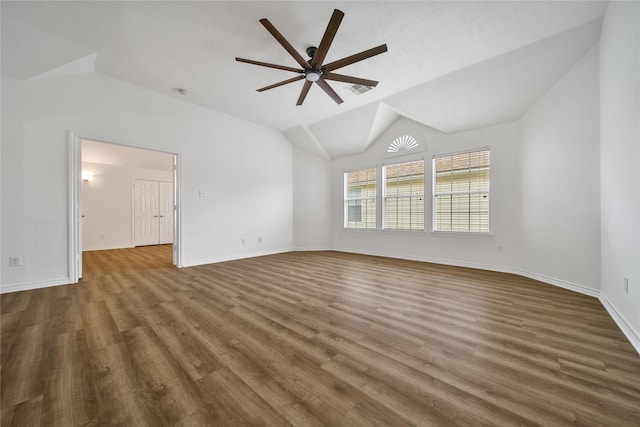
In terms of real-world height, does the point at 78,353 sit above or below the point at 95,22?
below

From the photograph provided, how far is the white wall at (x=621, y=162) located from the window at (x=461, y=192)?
1.69m

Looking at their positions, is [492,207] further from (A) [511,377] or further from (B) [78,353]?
(B) [78,353]

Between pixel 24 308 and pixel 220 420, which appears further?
pixel 24 308

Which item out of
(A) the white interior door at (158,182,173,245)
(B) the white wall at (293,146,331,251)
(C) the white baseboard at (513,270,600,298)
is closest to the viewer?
(C) the white baseboard at (513,270,600,298)

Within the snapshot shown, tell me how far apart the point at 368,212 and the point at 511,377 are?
485 cm

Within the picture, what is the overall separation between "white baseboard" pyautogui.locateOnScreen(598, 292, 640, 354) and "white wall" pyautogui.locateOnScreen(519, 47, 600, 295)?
1.52 feet

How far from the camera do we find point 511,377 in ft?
4.86

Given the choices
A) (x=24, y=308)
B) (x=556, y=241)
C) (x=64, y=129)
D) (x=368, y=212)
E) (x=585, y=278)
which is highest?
(x=64, y=129)

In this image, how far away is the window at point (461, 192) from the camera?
178 inches

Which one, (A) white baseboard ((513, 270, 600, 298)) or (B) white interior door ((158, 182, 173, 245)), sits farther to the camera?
(B) white interior door ((158, 182, 173, 245))

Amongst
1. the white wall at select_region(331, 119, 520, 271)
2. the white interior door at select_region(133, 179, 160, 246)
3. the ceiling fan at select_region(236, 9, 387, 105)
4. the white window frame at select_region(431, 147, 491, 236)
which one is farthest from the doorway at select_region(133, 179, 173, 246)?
the white window frame at select_region(431, 147, 491, 236)

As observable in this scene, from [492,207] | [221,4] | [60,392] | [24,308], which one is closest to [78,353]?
[60,392]

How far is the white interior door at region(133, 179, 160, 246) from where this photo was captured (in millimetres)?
7738

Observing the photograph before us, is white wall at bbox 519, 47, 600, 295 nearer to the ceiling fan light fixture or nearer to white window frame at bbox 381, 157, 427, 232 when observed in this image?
white window frame at bbox 381, 157, 427, 232
